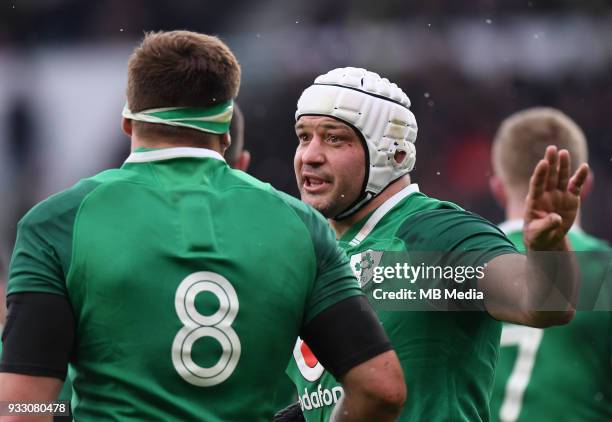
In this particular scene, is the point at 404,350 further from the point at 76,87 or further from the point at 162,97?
the point at 76,87

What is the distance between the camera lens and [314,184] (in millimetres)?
4605

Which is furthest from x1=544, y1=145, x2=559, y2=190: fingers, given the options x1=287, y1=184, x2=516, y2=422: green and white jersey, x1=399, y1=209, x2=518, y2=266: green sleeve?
x1=287, y1=184, x2=516, y2=422: green and white jersey

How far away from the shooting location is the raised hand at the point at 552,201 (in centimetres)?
323

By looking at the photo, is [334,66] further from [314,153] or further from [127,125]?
[127,125]

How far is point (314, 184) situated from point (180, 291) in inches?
63.7

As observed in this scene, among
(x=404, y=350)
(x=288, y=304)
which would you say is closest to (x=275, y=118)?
(x=404, y=350)

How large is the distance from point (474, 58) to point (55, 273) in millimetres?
10065

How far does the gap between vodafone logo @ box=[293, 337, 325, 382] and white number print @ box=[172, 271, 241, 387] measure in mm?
1128

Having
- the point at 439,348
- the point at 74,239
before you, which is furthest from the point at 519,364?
the point at 74,239

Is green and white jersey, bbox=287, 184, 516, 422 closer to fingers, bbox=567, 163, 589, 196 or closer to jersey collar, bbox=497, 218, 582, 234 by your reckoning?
fingers, bbox=567, 163, 589, 196

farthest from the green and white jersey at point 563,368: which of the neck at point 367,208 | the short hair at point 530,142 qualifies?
the neck at point 367,208

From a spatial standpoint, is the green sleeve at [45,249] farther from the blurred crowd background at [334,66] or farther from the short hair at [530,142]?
the blurred crowd background at [334,66]

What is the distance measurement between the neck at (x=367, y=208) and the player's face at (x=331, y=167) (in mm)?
64

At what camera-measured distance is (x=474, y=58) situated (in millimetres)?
12555
